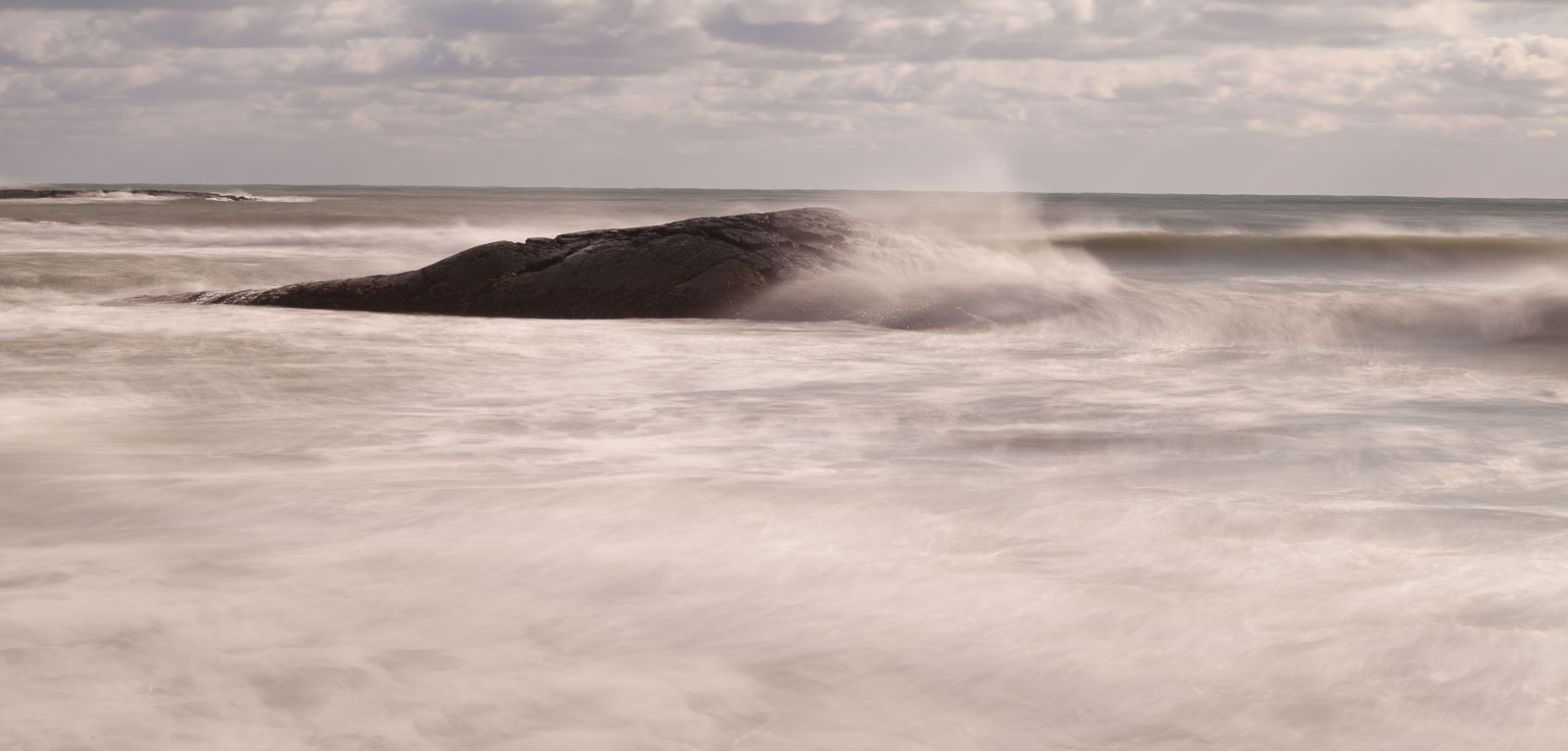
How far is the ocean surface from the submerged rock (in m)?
1.71

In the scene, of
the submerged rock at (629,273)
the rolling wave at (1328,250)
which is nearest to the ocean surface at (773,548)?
the submerged rock at (629,273)

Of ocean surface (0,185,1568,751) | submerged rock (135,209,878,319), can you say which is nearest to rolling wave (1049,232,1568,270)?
submerged rock (135,209,878,319)

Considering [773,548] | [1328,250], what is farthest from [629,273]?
[1328,250]

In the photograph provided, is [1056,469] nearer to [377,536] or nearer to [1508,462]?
[1508,462]

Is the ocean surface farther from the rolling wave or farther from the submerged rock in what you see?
the rolling wave

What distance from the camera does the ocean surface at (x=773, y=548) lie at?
2139 millimetres

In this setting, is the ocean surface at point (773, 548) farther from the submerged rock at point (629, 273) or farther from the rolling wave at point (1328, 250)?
the rolling wave at point (1328, 250)

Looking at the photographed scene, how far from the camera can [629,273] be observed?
28.4ft

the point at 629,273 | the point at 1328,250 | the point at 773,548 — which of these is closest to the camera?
the point at 773,548

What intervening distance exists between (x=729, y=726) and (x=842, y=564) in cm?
87

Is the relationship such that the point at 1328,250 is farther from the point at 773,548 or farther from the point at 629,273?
the point at 773,548

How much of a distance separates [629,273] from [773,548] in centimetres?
579

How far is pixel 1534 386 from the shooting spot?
5773 millimetres

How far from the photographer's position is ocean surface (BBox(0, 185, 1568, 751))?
214 centimetres
